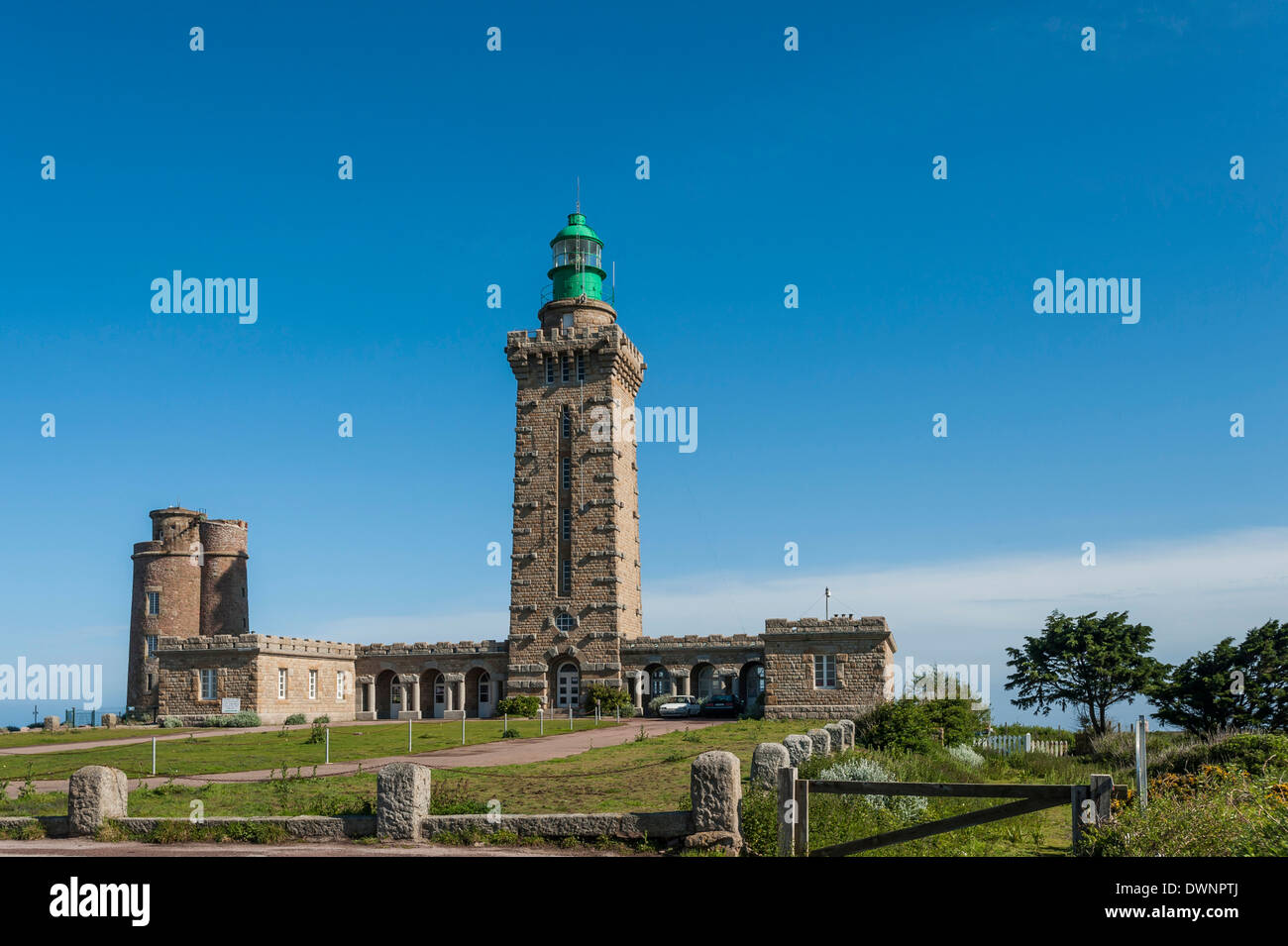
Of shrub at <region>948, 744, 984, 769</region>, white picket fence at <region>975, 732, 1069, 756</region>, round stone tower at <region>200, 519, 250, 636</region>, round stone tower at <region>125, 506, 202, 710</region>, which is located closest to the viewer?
shrub at <region>948, 744, 984, 769</region>

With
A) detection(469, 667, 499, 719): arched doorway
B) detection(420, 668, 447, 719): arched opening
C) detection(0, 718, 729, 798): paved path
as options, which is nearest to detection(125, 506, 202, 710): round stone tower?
detection(420, 668, 447, 719): arched opening

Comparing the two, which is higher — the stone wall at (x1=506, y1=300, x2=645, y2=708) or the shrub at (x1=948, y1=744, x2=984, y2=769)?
the stone wall at (x1=506, y1=300, x2=645, y2=708)

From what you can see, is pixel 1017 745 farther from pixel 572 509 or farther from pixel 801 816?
pixel 572 509

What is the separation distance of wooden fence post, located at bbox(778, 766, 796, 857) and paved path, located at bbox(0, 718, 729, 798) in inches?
397

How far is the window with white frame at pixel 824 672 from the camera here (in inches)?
1713

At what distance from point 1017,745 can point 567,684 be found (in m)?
26.9

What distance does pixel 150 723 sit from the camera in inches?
1973

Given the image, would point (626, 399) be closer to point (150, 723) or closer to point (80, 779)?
point (150, 723)

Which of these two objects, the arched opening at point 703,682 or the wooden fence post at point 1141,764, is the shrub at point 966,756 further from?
the arched opening at point 703,682

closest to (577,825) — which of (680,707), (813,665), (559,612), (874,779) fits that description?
(874,779)

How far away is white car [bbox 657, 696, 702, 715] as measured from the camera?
47.7 m

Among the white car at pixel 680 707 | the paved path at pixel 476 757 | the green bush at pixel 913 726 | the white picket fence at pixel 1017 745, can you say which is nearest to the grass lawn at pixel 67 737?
the paved path at pixel 476 757

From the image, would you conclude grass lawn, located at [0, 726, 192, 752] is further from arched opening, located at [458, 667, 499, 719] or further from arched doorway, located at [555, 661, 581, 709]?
arched doorway, located at [555, 661, 581, 709]

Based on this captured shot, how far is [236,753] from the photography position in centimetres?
2648
